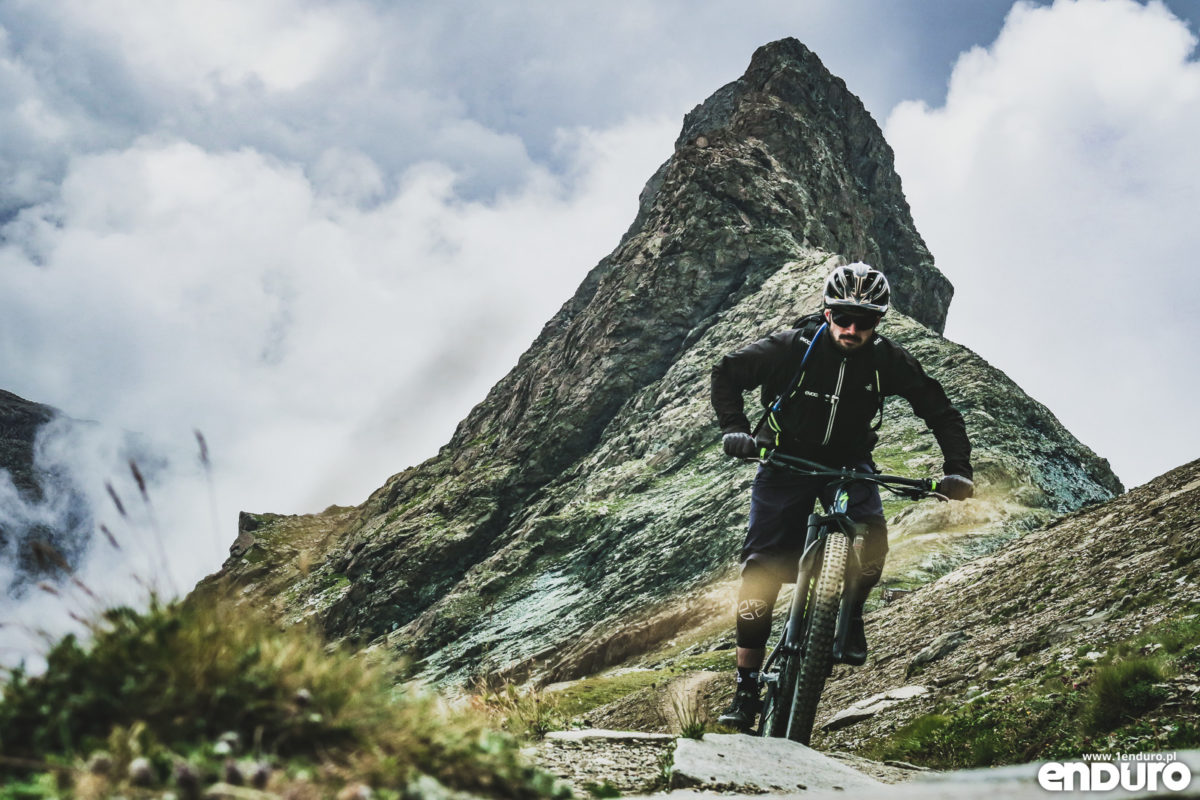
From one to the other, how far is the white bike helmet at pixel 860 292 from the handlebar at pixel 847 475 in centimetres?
132

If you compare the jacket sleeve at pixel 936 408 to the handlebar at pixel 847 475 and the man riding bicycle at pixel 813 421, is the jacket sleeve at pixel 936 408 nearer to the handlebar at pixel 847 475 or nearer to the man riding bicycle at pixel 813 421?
the man riding bicycle at pixel 813 421

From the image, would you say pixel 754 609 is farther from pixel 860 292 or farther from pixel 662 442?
pixel 662 442

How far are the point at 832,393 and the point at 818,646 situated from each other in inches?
82.0

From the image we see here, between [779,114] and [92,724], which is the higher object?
[779,114]

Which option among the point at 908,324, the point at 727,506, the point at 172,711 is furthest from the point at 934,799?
the point at 908,324

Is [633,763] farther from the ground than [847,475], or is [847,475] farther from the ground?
[847,475]

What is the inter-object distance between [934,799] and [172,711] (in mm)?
2162

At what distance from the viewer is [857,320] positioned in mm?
6262

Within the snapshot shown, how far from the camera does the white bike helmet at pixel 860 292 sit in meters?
6.21

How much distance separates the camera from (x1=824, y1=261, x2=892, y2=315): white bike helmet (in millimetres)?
6207

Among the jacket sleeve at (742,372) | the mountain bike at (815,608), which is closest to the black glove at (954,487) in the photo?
the mountain bike at (815,608)

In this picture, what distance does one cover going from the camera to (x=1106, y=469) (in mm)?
49250

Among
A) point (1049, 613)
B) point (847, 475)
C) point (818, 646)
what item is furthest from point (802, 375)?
point (1049, 613)

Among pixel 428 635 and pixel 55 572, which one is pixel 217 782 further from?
pixel 428 635
